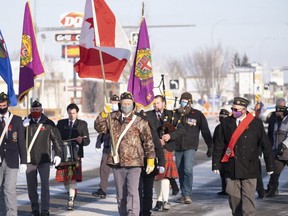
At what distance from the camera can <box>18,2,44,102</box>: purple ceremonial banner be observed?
44.9ft

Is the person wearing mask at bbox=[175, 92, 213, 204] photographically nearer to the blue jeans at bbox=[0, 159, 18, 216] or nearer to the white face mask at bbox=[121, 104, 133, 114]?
the white face mask at bbox=[121, 104, 133, 114]

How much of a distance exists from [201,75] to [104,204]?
9103cm

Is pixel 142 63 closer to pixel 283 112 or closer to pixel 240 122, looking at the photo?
pixel 283 112

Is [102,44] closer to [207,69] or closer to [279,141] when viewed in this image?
[279,141]

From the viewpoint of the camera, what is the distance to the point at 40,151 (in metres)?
12.4

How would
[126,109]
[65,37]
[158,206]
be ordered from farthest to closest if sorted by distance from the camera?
[65,37]
[158,206]
[126,109]

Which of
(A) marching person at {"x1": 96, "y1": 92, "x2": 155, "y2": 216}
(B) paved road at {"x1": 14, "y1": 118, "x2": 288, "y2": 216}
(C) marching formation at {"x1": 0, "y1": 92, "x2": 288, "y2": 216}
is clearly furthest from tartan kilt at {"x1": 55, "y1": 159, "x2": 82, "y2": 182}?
(A) marching person at {"x1": 96, "y1": 92, "x2": 155, "y2": 216}

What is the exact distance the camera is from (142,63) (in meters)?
14.2

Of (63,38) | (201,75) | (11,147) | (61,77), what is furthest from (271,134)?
(61,77)

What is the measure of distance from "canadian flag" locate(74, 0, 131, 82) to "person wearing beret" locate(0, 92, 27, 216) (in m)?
1.98

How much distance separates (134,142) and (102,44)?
90.3 inches

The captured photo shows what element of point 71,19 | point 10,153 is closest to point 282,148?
point 10,153

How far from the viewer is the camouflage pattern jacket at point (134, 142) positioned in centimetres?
1055

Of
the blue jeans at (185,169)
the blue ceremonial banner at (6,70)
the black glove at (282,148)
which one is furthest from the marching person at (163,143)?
the blue ceremonial banner at (6,70)
